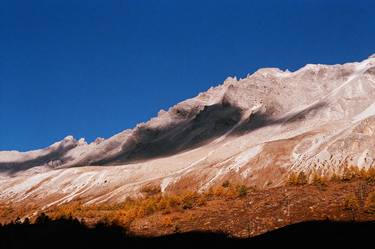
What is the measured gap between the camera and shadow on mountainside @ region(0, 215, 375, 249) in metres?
19.0

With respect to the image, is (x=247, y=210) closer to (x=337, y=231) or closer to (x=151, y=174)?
(x=337, y=231)

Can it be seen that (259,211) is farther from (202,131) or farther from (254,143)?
(202,131)

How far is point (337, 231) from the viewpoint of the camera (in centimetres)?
1997

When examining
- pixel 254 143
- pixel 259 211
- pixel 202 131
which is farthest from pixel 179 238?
pixel 202 131

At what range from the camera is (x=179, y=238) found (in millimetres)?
24594

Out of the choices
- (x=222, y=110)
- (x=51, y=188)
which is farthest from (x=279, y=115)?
(x=51, y=188)

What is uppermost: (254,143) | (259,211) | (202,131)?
(202,131)

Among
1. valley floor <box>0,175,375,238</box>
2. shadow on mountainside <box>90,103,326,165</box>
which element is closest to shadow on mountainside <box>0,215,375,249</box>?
valley floor <box>0,175,375,238</box>

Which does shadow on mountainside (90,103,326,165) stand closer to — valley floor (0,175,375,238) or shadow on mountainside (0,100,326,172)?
shadow on mountainside (0,100,326,172)

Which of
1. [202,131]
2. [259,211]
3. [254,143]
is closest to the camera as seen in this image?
[259,211]

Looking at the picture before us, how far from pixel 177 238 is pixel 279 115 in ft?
435

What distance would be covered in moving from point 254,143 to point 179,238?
337ft

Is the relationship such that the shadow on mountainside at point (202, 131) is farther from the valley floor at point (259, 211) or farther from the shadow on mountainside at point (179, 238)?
the shadow on mountainside at point (179, 238)

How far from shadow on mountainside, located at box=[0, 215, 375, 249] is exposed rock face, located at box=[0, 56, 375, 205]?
44.6 m
